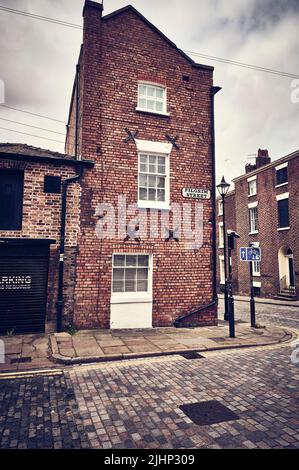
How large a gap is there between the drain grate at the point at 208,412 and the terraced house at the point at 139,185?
5.08m

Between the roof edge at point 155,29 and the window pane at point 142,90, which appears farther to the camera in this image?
the window pane at point 142,90

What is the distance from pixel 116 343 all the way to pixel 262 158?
22440 millimetres

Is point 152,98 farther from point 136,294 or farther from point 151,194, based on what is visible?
point 136,294

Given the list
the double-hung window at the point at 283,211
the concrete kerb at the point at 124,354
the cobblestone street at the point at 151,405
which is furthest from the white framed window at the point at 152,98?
the double-hung window at the point at 283,211

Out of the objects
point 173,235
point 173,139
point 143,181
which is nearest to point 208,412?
point 173,235

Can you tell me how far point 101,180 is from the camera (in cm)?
945

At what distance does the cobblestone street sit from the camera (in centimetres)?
361

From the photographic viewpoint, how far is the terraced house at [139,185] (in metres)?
9.20

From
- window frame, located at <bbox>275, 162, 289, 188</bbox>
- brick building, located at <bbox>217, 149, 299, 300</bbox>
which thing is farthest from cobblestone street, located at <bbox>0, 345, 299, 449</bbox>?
window frame, located at <bbox>275, 162, 289, 188</bbox>

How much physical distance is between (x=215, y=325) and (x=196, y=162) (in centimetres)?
599

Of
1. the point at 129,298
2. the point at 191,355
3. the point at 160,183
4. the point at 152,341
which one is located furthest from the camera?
the point at 160,183

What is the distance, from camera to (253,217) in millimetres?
25344

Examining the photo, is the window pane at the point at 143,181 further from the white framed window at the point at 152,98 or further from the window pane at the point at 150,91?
the window pane at the point at 150,91
